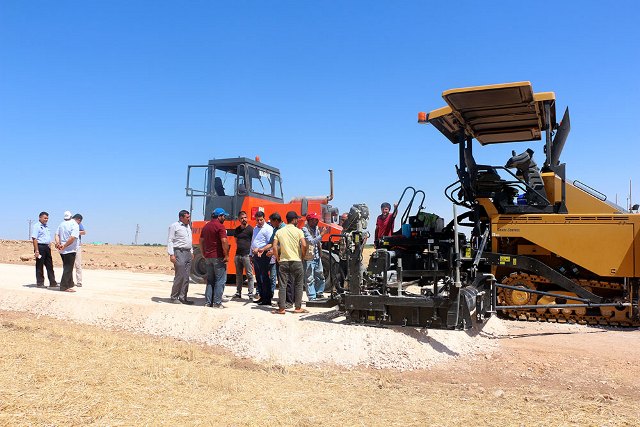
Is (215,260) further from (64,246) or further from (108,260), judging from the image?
(108,260)

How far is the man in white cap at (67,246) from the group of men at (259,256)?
2798mm

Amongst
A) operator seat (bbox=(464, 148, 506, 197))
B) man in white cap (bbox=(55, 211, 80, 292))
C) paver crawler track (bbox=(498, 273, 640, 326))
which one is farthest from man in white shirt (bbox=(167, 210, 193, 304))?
paver crawler track (bbox=(498, 273, 640, 326))

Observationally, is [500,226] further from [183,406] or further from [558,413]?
[183,406]

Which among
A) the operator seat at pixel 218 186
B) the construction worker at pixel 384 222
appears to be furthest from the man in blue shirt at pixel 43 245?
the construction worker at pixel 384 222

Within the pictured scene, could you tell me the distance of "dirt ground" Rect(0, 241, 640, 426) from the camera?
A: 4238 millimetres

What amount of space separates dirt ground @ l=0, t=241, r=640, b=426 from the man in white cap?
6.67ft

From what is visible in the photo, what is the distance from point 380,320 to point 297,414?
2.72m

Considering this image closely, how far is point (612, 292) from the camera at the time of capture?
8.00 meters

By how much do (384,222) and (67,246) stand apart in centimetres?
652

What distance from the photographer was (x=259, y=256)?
30.5ft

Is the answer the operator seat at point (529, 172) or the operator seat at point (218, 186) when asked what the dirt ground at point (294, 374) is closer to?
the operator seat at point (529, 172)

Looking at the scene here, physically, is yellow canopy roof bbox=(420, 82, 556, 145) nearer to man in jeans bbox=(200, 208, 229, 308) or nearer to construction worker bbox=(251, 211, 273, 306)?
construction worker bbox=(251, 211, 273, 306)

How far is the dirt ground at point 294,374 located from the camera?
167 inches

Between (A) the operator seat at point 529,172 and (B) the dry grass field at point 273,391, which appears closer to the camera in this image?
(B) the dry grass field at point 273,391
